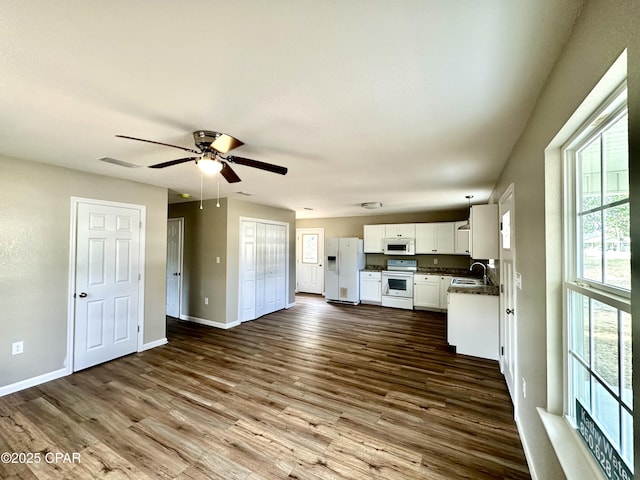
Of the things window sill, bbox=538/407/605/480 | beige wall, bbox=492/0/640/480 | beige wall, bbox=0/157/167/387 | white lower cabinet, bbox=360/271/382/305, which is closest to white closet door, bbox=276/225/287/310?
white lower cabinet, bbox=360/271/382/305

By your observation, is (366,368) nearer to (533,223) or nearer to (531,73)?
(533,223)

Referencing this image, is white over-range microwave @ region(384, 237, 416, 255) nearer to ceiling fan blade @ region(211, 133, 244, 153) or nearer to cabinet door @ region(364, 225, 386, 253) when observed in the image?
cabinet door @ region(364, 225, 386, 253)

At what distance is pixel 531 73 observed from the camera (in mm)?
1356

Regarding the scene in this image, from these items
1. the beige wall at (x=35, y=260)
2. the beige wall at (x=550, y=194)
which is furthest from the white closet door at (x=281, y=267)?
the beige wall at (x=550, y=194)

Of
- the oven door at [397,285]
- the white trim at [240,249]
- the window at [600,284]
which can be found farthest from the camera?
the oven door at [397,285]

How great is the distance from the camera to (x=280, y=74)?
1.39 m

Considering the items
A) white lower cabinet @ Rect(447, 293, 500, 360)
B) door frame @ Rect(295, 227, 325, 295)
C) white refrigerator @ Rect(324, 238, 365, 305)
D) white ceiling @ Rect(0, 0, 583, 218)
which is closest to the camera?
white ceiling @ Rect(0, 0, 583, 218)

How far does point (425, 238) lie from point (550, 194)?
5214 millimetres

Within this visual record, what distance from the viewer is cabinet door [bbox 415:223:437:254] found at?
21.0 feet

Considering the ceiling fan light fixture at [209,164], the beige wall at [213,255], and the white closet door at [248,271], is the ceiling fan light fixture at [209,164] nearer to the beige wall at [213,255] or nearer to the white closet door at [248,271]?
the beige wall at [213,255]

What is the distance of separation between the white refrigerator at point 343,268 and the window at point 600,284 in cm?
540

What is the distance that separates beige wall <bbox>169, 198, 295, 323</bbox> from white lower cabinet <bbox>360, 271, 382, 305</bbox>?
2.99 meters

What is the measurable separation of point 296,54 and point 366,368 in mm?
3228

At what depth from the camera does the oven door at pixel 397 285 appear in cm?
627
